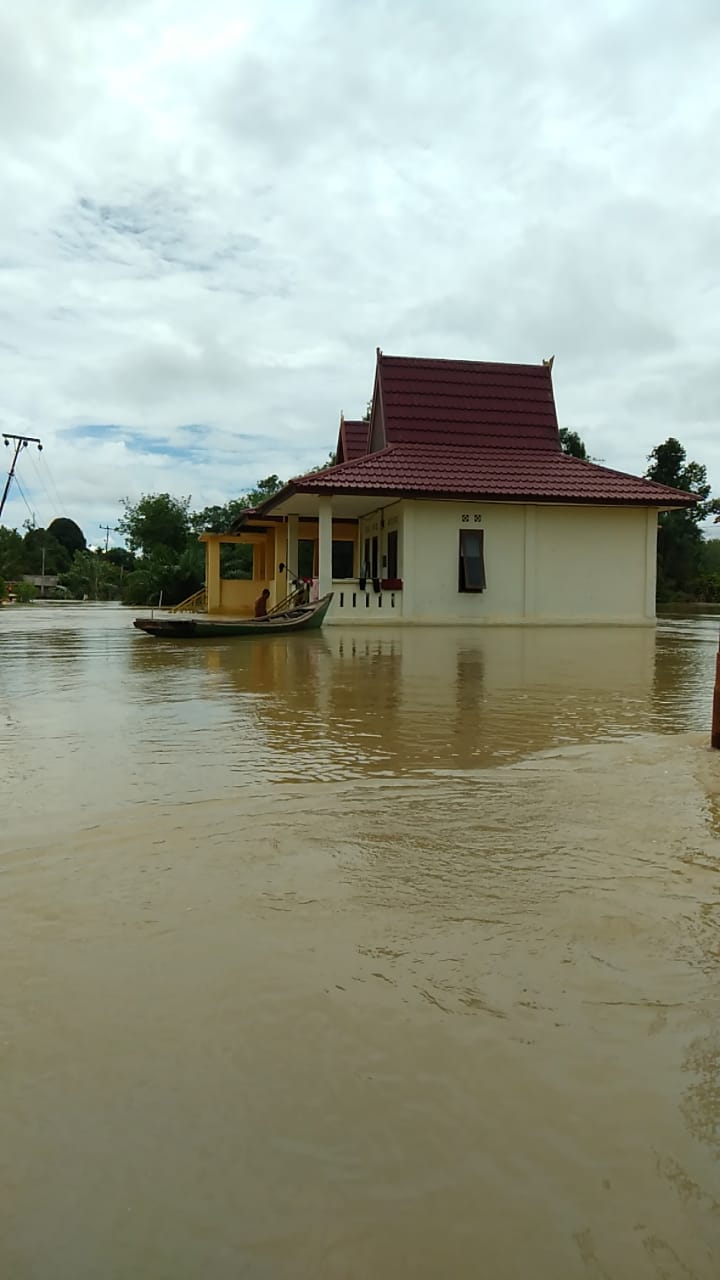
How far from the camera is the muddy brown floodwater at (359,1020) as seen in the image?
5.06 ft

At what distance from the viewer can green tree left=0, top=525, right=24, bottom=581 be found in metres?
76.7

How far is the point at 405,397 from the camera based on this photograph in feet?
72.9

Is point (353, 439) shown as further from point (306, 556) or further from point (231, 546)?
point (231, 546)

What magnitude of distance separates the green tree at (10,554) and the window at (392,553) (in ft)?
191

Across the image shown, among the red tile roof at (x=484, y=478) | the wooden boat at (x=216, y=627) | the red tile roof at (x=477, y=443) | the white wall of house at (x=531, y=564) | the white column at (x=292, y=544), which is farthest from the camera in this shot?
the white column at (x=292, y=544)

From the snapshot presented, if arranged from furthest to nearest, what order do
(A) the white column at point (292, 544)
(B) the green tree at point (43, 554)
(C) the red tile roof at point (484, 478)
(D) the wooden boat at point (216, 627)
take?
(B) the green tree at point (43, 554)
(A) the white column at point (292, 544)
(C) the red tile roof at point (484, 478)
(D) the wooden boat at point (216, 627)

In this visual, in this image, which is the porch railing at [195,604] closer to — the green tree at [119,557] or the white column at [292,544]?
the white column at [292,544]

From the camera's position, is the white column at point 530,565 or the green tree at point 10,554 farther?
the green tree at point 10,554

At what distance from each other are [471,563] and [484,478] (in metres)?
1.89

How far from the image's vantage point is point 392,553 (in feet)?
74.0

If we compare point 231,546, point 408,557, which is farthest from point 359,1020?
point 231,546

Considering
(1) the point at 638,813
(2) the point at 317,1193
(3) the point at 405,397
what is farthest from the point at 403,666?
(3) the point at 405,397

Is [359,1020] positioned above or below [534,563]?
below

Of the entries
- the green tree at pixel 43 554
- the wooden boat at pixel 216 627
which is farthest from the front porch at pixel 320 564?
the green tree at pixel 43 554
